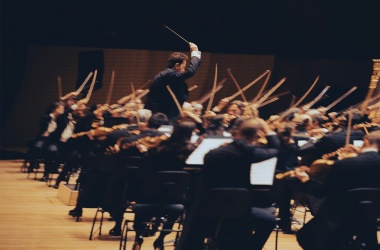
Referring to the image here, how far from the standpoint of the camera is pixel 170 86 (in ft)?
29.1

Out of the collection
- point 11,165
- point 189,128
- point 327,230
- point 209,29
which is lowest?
point 11,165

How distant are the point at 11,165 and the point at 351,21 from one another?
258 inches

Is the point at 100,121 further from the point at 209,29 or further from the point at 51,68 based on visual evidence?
the point at 51,68

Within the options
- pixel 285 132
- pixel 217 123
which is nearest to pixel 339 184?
pixel 285 132

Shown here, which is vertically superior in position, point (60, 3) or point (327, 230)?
point (60, 3)

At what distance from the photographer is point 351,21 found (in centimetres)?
1426

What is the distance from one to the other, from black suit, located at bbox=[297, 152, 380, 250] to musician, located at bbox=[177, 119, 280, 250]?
45 centimetres

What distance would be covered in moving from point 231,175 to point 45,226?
10.4ft

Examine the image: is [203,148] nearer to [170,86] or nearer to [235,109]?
[170,86]

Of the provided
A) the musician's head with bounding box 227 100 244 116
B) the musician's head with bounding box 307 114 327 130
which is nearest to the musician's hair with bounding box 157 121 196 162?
the musician's head with bounding box 307 114 327 130

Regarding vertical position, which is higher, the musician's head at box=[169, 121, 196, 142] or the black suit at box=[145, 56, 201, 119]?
the black suit at box=[145, 56, 201, 119]

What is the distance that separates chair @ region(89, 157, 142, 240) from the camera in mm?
7223

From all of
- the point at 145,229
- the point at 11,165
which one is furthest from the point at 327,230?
the point at 11,165

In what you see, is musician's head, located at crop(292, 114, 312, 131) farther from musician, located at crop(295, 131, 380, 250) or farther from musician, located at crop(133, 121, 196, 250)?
musician, located at crop(295, 131, 380, 250)
